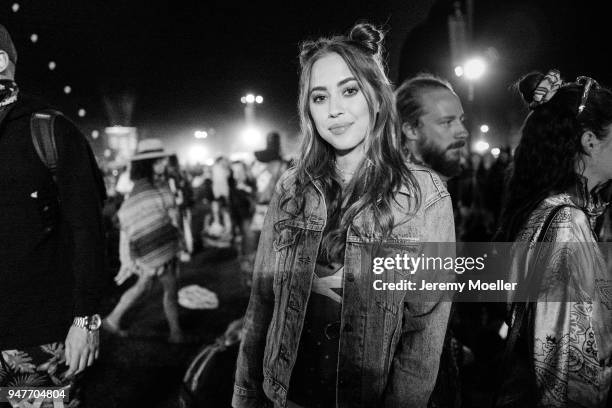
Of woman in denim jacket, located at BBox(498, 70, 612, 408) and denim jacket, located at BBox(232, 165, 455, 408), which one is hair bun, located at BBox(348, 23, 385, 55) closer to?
denim jacket, located at BBox(232, 165, 455, 408)

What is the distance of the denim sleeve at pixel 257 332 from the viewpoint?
1.66 metres

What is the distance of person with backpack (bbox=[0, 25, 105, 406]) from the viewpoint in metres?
1.75

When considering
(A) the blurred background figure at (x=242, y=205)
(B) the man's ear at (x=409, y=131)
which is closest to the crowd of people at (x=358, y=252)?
(B) the man's ear at (x=409, y=131)

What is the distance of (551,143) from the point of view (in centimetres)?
193

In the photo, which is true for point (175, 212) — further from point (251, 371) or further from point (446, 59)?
point (446, 59)

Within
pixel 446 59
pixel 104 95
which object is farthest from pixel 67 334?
pixel 446 59

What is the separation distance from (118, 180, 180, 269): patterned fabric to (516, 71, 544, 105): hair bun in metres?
4.33

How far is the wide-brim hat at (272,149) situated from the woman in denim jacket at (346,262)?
4.31 meters

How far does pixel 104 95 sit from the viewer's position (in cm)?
873

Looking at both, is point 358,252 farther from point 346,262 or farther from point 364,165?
point 364,165

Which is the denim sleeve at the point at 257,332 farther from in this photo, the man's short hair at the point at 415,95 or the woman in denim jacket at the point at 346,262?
the man's short hair at the point at 415,95

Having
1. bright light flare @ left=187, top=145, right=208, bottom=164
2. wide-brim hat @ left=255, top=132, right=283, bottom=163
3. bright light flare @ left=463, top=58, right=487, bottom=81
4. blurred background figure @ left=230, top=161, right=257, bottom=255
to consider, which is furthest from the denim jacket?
bright light flare @ left=187, top=145, right=208, bottom=164

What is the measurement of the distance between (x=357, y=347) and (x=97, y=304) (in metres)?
1.28

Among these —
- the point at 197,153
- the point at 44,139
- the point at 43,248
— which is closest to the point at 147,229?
the point at 43,248
